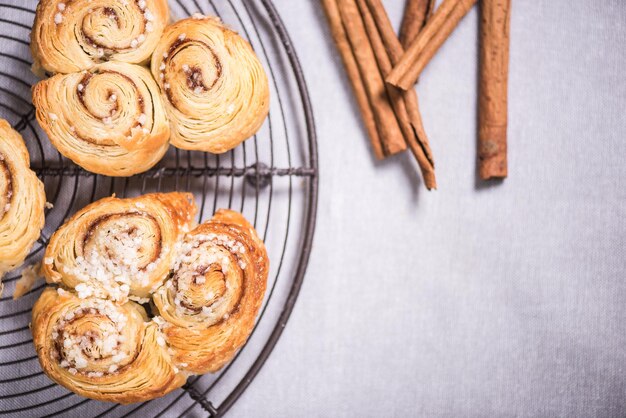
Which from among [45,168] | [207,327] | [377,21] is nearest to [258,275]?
[207,327]

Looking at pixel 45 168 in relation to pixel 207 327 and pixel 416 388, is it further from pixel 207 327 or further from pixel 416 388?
pixel 416 388

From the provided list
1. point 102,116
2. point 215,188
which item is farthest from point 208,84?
point 215,188

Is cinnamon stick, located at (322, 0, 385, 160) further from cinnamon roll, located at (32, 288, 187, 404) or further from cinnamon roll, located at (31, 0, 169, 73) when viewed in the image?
cinnamon roll, located at (32, 288, 187, 404)

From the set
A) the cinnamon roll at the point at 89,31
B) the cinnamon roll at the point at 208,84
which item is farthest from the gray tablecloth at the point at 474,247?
the cinnamon roll at the point at 89,31

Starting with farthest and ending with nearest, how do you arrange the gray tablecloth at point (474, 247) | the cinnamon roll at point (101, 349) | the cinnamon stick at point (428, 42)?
the gray tablecloth at point (474, 247) < the cinnamon stick at point (428, 42) < the cinnamon roll at point (101, 349)

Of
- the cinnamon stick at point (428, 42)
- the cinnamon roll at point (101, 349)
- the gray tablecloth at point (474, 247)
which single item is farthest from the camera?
the gray tablecloth at point (474, 247)

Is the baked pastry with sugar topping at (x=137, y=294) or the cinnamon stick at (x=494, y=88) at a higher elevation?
the cinnamon stick at (x=494, y=88)

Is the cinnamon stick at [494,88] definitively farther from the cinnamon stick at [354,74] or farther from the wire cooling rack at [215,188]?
the wire cooling rack at [215,188]

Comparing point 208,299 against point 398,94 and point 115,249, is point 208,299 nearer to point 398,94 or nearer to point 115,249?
point 115,249
